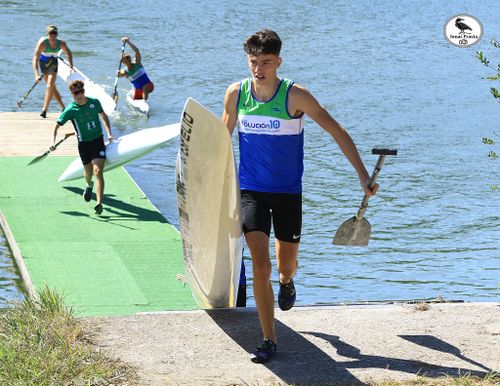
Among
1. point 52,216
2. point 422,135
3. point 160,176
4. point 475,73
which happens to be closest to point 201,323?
point 52,216

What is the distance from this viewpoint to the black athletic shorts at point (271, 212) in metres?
6.24

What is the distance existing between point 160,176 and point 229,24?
780 inches

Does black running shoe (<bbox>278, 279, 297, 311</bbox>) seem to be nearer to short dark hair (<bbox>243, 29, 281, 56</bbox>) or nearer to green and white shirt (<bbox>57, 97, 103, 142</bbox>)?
short dark hair (<bbox>243, 29, 281, 56</bbox>)

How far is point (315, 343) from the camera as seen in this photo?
6.33 meters

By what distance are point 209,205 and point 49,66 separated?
1284 centimetres

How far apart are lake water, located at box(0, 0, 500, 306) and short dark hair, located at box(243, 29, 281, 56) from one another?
405 centimetres

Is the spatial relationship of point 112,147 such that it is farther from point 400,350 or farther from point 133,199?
point 400,350

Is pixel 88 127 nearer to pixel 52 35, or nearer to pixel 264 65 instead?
pixel 52 35

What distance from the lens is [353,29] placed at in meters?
34.9

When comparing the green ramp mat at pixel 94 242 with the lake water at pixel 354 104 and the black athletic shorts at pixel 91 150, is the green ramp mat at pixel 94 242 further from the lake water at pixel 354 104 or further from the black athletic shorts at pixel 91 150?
the black athletic shorts at pixel 91 150

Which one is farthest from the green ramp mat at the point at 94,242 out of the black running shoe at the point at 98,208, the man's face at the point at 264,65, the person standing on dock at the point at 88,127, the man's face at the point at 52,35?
the man's face at the point at 52,35

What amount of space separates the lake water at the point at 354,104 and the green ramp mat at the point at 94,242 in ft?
1.49

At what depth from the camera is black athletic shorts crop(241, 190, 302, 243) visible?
6.24 metres

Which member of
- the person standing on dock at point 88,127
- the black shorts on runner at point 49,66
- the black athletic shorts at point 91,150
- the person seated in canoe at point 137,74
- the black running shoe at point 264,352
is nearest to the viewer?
the black running shoe at point 264,352
